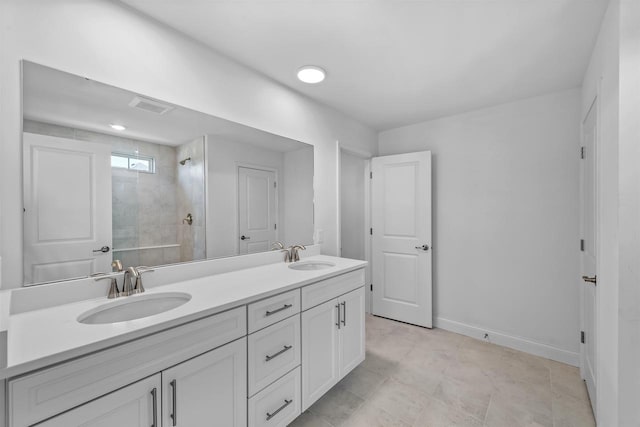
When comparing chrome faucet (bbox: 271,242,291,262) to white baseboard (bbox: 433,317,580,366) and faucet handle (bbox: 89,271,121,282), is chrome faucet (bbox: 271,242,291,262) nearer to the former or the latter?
faucet handle (bbox: 89,271,121,282)

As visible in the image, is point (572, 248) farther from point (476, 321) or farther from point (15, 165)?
point (15, 165)

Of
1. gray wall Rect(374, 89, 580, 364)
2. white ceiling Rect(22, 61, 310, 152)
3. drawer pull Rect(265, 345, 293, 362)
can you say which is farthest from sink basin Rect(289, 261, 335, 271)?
gray wall Rect(374, 89, 580, 364)

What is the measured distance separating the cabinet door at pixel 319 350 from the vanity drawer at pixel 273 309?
0.13m

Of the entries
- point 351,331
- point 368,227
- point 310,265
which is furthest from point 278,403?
point 368,227

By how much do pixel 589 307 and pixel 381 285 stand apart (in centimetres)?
189

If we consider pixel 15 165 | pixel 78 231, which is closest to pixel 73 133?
pixel 15 165

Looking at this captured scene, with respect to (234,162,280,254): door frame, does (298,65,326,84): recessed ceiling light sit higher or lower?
higher

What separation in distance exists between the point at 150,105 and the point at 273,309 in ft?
4.39

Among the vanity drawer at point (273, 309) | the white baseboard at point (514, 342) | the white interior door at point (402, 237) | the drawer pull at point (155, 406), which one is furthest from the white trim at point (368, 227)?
the drawer pull at point (155, 406)

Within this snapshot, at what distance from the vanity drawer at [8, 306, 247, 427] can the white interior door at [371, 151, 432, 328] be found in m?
2.49

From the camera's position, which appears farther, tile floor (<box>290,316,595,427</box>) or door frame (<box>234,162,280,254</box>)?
door frame (<box>234,162,280,254</box>)

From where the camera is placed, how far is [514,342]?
2.64 meters

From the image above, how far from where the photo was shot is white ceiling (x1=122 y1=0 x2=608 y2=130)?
1.47m

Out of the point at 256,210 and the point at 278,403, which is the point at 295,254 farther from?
the point at 278,403
